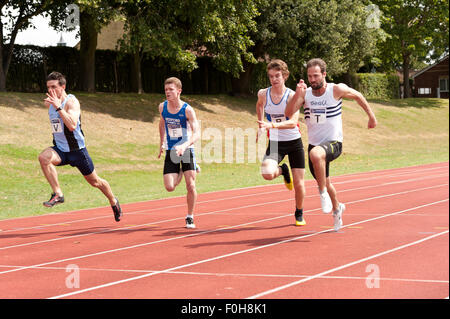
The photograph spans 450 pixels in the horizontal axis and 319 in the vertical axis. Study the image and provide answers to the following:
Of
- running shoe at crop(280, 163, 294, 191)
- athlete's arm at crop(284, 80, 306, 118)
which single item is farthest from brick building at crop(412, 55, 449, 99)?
athlete's arm at crop(284, 80, 306, 118)

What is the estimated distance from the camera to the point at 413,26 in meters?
55.6

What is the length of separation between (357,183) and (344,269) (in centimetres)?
1142

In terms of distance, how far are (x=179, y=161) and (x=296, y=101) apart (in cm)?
207

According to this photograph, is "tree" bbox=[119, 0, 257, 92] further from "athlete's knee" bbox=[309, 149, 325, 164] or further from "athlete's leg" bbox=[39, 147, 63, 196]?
"athlete's knee" bbox=[309, 149, 325, 164]

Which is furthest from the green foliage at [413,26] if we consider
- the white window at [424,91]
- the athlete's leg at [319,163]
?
the athlete's leg at [319,163]

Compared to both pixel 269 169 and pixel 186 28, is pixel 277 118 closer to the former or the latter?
pixel 269 169

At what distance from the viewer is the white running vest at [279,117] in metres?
9.21

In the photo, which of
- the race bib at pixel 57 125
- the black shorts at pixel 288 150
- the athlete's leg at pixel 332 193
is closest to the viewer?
the athlete's leg at pixel 332 193

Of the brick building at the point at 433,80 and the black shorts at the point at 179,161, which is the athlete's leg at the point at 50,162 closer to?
the black shorts at the point at 179,161

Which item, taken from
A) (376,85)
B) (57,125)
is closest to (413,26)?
(376,85)

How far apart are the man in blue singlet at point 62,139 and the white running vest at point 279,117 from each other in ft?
8.74

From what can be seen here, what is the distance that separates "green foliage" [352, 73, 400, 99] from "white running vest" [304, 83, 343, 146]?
48833mm

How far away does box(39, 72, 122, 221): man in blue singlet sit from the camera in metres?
9.47
